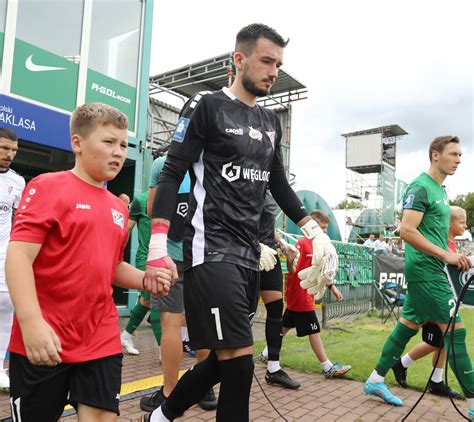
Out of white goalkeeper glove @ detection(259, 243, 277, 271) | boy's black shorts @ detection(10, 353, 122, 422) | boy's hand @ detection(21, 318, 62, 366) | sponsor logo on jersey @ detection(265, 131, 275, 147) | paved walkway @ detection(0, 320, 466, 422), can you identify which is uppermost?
sponsor logo on jersey @ detection(265, 131, 275, 147)

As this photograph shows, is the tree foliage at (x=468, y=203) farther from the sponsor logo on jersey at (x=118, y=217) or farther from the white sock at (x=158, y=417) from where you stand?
the sponsor logo on jersey at (x=118, y=217)

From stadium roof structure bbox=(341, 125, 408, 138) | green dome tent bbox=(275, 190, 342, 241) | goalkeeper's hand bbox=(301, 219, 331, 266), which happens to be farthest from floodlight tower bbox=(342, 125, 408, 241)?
goalkeeper's hand bbox=(301, 219, 331, 266)

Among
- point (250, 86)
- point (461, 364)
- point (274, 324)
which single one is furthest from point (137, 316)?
point (250, 86)

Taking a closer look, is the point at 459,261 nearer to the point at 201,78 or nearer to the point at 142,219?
the point at 142,219

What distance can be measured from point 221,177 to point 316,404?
257cm

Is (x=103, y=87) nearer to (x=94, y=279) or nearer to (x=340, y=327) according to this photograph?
(x=340, y=327)

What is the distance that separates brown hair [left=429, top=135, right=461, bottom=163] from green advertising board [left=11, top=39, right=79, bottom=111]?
6.78m

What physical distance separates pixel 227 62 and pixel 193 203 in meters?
16.5

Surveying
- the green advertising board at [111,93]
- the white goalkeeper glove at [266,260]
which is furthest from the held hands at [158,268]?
the green advertising board at [111,93]

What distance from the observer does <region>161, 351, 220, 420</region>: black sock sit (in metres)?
2.59

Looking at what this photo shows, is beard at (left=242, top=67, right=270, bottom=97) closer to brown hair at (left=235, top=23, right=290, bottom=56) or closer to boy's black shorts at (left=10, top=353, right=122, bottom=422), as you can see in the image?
brown hair at (left=235, top=23, right=290, bottom=56)

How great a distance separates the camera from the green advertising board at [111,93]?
9.47 metres

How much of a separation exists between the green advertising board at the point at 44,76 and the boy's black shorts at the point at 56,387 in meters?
7.33

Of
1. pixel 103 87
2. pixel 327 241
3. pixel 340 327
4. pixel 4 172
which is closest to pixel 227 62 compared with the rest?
pixel 103 87
